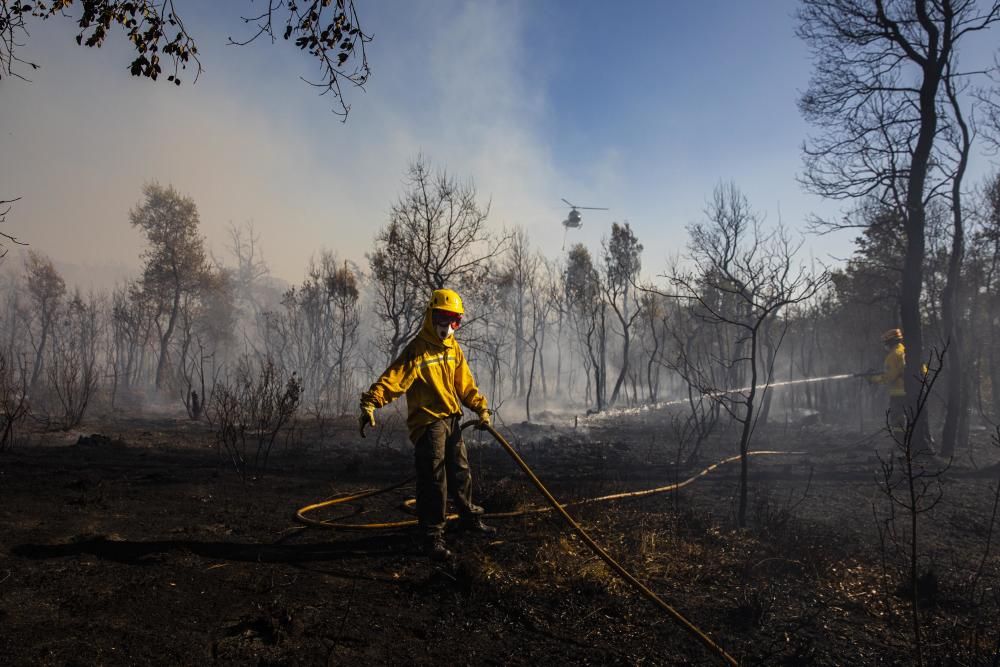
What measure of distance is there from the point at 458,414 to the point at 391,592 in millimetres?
1501

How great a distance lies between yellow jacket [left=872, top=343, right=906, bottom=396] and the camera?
404 inches

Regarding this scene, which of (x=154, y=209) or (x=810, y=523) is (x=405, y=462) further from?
(x=154, y=209)

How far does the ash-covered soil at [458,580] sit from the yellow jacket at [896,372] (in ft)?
13.1

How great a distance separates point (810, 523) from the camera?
5785 mm

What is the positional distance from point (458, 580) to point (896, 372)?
10.8 meters

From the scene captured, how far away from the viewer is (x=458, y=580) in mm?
3541

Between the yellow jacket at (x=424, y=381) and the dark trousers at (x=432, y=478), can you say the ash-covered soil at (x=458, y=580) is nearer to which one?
the dark trousers at (x=432, y=478)

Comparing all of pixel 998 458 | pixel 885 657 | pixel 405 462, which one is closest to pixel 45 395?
pixel 405 462

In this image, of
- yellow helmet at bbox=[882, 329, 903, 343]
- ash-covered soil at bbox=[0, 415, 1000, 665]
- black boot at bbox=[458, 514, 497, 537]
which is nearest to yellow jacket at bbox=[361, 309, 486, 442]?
black boot at bbox=[458, 514, 497, 537]

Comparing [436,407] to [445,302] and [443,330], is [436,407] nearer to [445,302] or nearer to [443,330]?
[443,330]

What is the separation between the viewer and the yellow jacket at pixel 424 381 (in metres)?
4.12

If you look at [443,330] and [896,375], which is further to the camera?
[896,375]

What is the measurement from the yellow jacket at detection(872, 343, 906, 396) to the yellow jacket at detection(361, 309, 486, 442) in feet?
32.7

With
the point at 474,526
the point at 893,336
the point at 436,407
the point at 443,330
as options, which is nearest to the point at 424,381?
the point at 436,407
